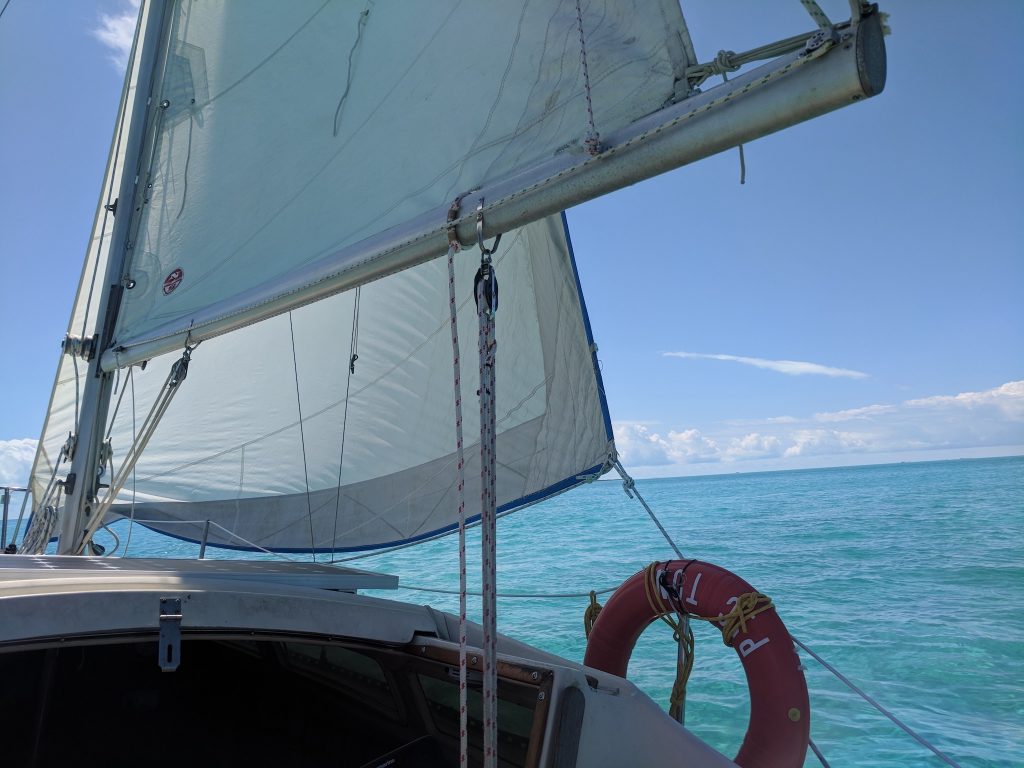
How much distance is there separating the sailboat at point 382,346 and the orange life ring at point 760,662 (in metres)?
0.01

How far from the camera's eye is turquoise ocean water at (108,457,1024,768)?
6711mm

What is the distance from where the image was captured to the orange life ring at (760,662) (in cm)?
271

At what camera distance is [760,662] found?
2787 millimetres

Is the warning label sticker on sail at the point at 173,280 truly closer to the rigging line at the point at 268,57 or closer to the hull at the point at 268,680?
the rigging line at the point at 268,57

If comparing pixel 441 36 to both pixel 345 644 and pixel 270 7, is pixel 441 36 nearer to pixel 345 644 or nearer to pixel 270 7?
pixel 270 7

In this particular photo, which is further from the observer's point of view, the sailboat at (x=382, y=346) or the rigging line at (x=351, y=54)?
the rigging line at (x=351, y=54)

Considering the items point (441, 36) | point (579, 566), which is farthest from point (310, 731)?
point (579, 566)

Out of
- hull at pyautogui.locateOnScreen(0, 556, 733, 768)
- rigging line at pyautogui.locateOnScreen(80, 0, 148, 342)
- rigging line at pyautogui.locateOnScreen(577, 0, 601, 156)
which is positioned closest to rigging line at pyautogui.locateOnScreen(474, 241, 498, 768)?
hull at pyautogui.locateOnScreen(0, 556, 733, 768)

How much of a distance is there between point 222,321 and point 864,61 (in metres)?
2.77

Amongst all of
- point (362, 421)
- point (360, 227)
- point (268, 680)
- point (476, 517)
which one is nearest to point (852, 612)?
point (476, 517)

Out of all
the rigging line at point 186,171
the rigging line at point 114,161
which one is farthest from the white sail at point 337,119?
the rigging line at point 114,161

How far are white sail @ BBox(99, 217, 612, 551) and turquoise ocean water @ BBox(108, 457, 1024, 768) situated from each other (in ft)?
9.05

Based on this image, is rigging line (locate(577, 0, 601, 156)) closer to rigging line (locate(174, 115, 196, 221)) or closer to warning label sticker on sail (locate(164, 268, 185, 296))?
warning label sticker on sail (locate(164, 268, 185, 296))

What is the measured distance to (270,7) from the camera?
3627 millimetres
